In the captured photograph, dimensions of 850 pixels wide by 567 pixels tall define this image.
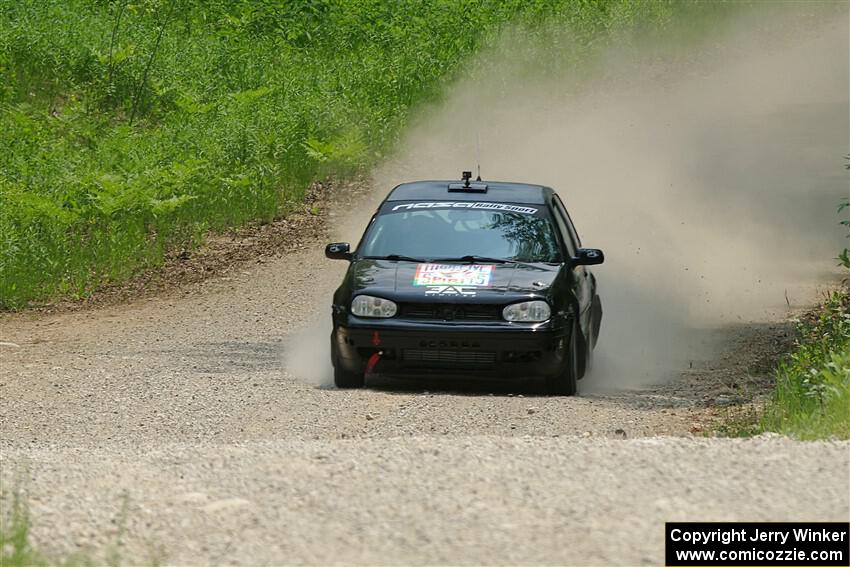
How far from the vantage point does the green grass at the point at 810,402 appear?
855 centimetres

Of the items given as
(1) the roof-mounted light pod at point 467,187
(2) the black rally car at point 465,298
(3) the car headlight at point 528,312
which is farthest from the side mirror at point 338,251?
(3) the car headlight at point 528,312

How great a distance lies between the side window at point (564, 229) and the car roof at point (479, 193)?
0.15 m

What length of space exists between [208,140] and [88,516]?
1537 centimetres

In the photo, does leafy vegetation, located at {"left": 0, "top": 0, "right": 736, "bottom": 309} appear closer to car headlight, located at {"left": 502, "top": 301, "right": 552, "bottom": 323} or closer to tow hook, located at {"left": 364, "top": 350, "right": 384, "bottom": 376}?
tow hook, located at {"left": 364, "top": 350, "right": 384, "bottom": 376}

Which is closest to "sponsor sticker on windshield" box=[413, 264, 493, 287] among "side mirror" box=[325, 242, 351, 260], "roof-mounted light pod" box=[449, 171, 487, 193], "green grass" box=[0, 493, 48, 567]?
"side mirror" box=[325, 242, 351, 260]

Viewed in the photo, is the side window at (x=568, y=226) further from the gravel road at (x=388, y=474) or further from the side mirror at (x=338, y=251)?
the side mirror at (x=338, y=251)

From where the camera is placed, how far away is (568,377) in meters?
11.4

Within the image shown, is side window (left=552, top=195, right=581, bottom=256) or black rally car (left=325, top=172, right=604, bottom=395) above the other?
side window (left=552, top=195, right=581, bottom=256)

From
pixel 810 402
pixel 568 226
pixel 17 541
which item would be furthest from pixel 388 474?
pixel 568 226

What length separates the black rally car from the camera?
11164mm

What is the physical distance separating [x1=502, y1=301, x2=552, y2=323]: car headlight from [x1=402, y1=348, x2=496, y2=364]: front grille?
1.06ft

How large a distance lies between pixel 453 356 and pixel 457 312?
0.34 metres

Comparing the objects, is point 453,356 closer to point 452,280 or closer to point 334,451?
point 452,280

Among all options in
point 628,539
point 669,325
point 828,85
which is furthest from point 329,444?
point 828,85
